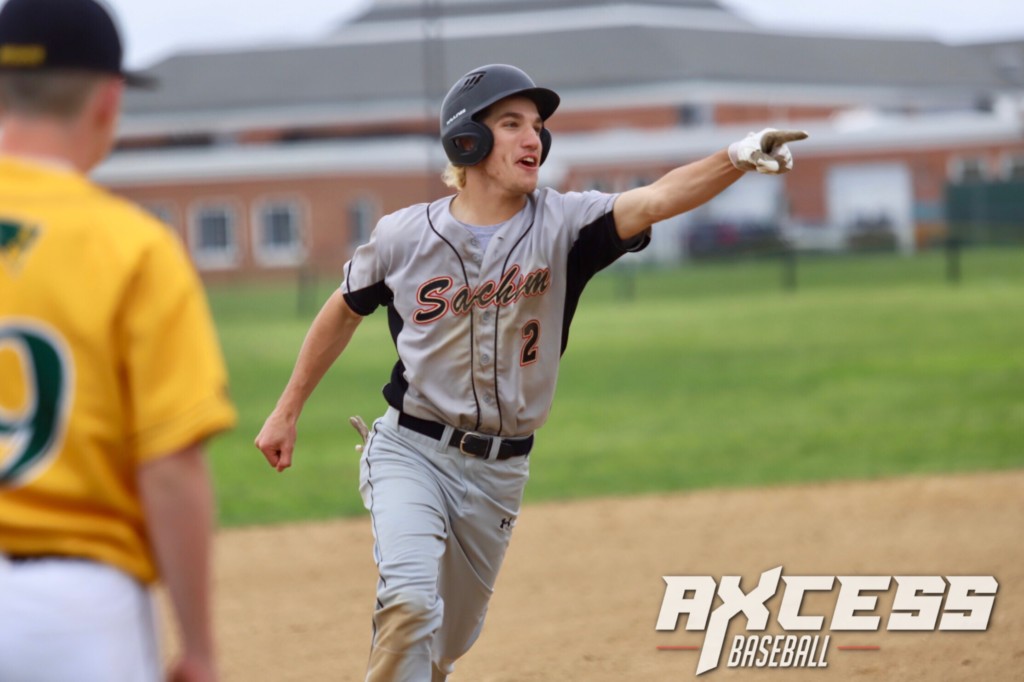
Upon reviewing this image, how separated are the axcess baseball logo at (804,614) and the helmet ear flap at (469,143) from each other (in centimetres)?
248

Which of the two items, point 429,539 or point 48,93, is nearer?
point 48,93

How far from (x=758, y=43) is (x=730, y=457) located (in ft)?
173

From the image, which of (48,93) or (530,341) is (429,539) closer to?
(530,341)

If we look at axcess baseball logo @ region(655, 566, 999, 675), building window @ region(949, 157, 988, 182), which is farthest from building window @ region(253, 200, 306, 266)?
axcess baseball logo @ region(655, 566, 999, 675)

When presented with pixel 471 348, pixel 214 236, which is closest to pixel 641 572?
pixel 471 348

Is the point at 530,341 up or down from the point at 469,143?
down

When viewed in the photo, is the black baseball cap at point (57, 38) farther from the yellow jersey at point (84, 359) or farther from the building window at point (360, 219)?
the building window at point (360, 219)

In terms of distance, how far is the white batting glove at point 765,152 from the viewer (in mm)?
4094

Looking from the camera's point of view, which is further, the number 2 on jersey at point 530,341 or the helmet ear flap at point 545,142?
the helmet ear flap at point 545,142

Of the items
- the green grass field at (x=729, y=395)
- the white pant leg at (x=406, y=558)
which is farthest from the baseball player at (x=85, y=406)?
the green grass field at (x=729, y=395)

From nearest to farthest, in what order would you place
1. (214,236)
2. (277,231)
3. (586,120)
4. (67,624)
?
(67,624) < (277,231) < (214,236) < (586,120)

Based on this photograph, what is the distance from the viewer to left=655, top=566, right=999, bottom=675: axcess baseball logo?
6164mm

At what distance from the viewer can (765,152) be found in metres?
4.12

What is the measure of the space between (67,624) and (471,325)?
2362 millimetres
